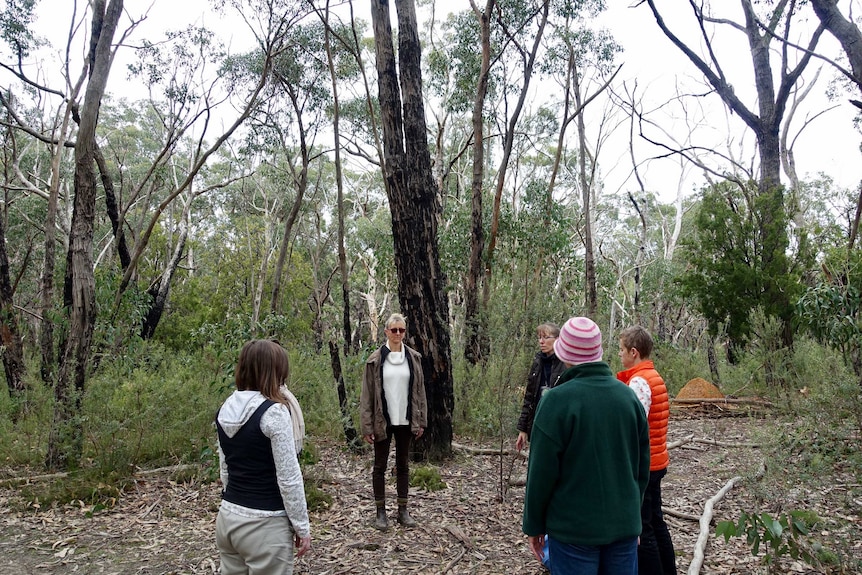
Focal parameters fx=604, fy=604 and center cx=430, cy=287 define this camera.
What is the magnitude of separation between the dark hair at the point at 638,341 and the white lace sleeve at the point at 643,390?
21cm

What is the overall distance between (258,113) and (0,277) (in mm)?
9285

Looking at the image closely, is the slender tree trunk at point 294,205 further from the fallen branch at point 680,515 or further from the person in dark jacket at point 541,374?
the fallen branch at point 680,515

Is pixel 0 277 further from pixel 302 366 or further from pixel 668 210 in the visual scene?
pixel 668 210

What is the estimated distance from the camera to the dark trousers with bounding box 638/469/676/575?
10.8ft

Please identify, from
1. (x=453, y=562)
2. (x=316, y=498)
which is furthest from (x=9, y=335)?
(x=453, y=562)

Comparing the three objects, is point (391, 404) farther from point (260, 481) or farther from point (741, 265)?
point (741, 265)

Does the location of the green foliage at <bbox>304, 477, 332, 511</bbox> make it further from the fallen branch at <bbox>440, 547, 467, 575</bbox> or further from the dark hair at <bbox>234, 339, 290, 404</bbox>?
the dark hair at <bbox>234, 339, 290, 404</bbox>

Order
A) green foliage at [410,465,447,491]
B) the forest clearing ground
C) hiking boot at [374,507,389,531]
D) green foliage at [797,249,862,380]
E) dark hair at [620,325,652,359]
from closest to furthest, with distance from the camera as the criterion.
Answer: dark hair at [620,325,652,359] → the forest clearing ground → hiking boot at [374,507,389,531] → green foliage at [797,249,862,380] → green foliage at [410,465,447,491]

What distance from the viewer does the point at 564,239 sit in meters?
14.0

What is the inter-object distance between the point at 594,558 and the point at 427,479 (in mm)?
3785

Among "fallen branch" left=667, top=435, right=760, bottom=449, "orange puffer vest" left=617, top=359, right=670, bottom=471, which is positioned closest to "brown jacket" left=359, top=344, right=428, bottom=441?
"orange puffer vest" left=617, top=359, right=670, bottom=471

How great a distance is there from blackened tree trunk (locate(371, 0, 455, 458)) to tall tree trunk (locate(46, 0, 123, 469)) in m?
3.25

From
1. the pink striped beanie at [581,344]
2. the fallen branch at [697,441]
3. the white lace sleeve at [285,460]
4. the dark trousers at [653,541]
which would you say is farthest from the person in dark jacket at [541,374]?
the fallen branch at [697,441]

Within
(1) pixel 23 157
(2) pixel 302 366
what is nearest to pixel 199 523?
(2) pixel 302 366
